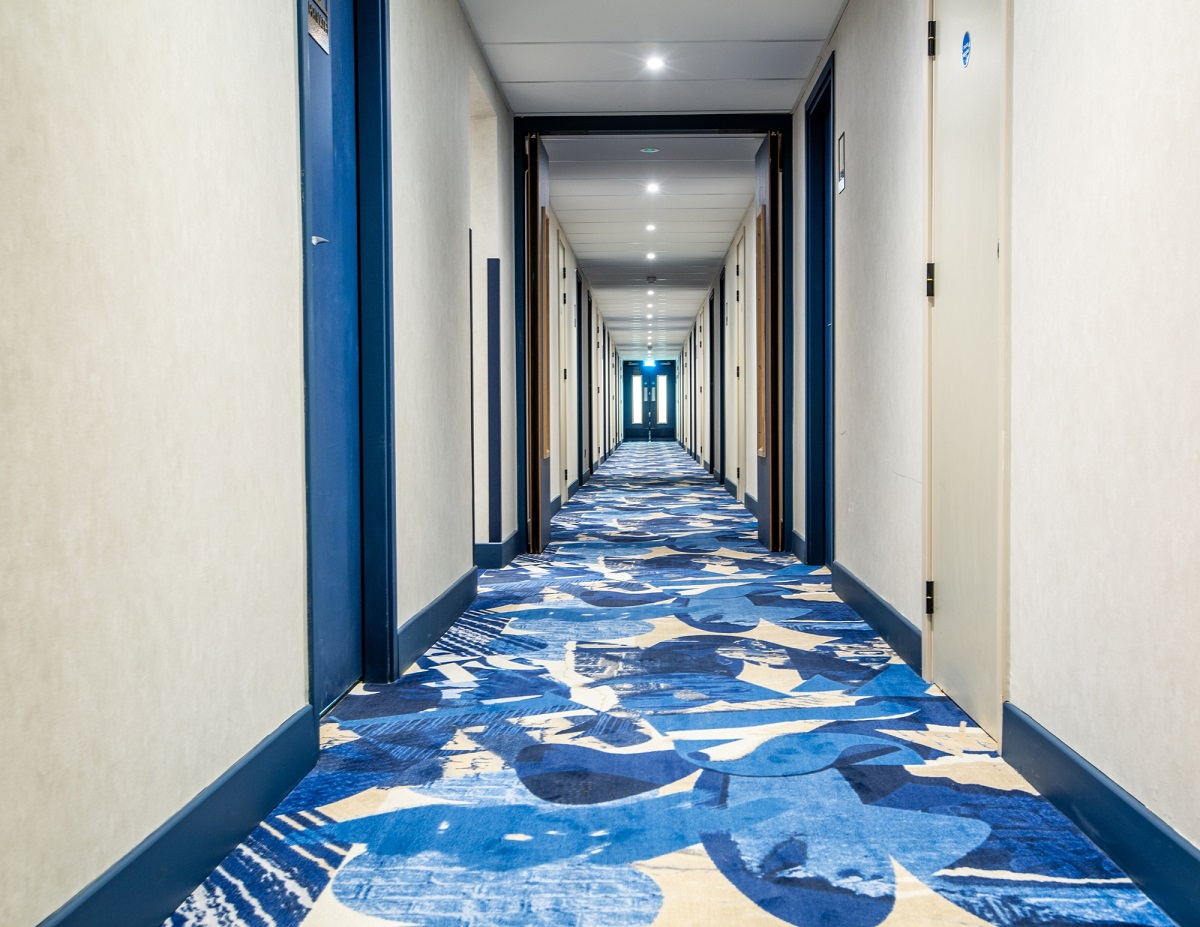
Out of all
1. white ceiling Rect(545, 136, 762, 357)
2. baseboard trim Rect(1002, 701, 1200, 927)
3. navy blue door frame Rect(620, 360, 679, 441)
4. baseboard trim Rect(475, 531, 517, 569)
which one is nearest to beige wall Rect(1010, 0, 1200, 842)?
baseboard trim Rect(1002, 701, 1200, 927)

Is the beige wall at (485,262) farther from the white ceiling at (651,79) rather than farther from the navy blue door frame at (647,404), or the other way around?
the navy blue door frame at (647,404)

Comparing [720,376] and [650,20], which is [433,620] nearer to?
[650,20]

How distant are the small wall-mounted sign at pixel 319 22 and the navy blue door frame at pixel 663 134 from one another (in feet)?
10.5

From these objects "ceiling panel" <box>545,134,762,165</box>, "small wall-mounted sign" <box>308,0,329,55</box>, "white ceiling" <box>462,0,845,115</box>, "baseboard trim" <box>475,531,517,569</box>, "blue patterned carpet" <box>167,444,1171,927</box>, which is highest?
"white ceiling" <box>462,0,845,115</box>

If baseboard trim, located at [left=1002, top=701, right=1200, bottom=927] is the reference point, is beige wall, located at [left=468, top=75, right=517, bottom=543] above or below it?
above

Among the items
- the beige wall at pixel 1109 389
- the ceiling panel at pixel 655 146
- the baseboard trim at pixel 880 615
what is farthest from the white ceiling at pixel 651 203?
the beige wall at pixel 1109 389

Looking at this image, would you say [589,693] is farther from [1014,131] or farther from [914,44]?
[914,44]

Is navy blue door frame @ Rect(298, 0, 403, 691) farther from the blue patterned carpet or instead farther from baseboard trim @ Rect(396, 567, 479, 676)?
the blue patterned carpet

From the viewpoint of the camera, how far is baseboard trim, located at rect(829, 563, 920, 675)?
10.7ft

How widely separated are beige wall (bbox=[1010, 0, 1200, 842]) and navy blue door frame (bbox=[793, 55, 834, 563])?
9.56ft

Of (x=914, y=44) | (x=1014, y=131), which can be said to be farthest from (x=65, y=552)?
(x=914, y=44)

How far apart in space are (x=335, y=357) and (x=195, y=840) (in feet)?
5.00

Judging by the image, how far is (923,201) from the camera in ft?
10.2

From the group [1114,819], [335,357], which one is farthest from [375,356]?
[1114,819]
